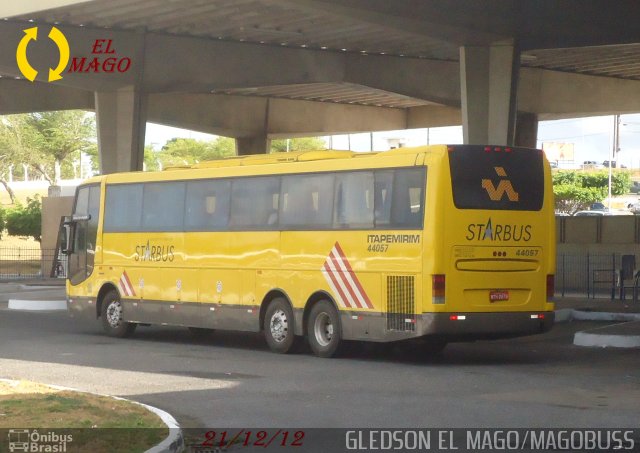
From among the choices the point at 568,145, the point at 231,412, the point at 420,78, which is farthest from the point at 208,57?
the point at 568,145

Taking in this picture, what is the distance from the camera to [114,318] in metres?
24.9

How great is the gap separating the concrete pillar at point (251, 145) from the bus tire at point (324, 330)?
47.2 metres

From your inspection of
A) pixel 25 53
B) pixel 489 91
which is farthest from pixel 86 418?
pixel 25 53

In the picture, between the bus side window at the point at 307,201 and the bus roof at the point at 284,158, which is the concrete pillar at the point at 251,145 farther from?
the bus side window at the point at 307,201

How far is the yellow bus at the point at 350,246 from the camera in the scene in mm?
18625

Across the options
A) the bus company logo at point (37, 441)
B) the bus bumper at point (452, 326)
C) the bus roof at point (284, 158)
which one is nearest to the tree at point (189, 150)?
the bus roof at point (284, 158)

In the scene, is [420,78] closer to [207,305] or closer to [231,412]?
[207,305]

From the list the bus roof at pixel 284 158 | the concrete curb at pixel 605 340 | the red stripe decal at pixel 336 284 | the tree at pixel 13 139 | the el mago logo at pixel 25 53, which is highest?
the tree at pixel 13 139

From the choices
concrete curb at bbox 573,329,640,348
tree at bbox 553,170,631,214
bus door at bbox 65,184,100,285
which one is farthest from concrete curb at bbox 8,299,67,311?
tree at bbox 553,170,631,214

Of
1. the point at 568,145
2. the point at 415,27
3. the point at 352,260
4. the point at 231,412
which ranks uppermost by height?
the point at 568,145

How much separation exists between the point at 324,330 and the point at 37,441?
10074mm

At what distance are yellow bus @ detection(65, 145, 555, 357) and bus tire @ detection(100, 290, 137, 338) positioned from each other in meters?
0.36

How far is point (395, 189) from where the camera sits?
19141 millimetres

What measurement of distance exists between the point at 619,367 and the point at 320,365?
4450 millimetres
